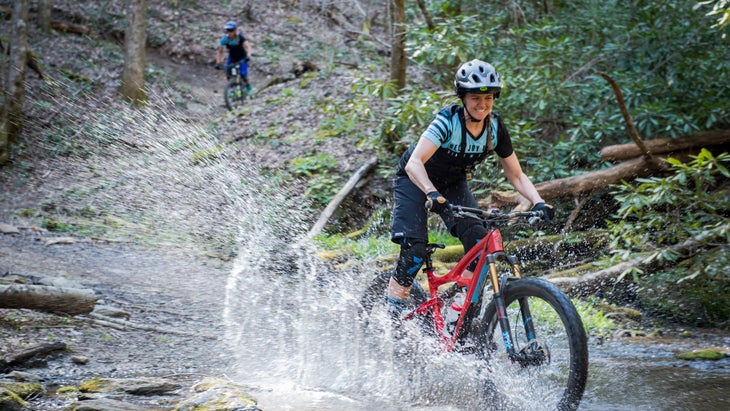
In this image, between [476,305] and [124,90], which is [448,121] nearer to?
[476,305]

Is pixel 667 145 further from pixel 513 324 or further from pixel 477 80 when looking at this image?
pixel 513 324

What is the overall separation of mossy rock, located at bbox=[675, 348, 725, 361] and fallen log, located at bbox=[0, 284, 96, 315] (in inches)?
→ 215

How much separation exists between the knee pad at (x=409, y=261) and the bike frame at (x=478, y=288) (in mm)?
120

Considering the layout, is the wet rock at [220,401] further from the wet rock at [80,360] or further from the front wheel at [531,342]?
the front wheel at [531,342]

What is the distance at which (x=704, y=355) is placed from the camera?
600 cm

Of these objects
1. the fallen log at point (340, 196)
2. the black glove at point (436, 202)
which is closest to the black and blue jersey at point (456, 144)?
the black glove at point (436, 202)

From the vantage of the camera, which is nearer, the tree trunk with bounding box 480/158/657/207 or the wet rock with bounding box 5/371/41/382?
the wet rock with bounding box 5/371/41/382

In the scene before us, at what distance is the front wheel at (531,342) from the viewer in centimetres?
413

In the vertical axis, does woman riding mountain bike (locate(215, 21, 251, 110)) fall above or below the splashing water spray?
above

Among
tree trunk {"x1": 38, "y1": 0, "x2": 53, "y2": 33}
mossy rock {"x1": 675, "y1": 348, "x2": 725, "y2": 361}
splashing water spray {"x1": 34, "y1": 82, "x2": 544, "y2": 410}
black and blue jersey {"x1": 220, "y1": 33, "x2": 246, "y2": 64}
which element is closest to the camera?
splashing water spray {"x1": 34, "y1": 82, "x2": 544, "y2": 410}

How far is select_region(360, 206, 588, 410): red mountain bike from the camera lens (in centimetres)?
403

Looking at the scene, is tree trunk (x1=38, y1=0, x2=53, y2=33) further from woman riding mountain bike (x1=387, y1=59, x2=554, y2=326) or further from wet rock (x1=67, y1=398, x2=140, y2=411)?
wet rock (x1=67, y1=398, x2=140, y2=411)

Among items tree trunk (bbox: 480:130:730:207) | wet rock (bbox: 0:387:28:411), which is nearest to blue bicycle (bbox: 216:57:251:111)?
tree trunk (bbox: 480:130:730:207)

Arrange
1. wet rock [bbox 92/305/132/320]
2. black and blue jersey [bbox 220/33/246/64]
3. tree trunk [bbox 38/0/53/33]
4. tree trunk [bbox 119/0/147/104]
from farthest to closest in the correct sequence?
tree trunk [bbox 38/0/53/33], black and blue jersey [bbox 220/33/246/64], tree trunk [bbox 119/0/147/104], wet rock [bbox 92/305/132/320]
